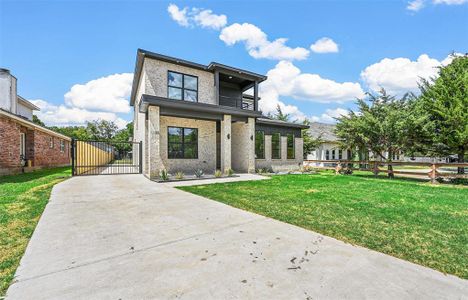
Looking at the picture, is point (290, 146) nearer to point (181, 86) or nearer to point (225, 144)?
point (225, 144)

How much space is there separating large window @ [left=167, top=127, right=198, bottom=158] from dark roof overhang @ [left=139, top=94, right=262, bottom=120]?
211 centimetres

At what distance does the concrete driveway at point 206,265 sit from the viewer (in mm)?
2221

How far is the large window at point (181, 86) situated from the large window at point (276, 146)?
23.4 ft

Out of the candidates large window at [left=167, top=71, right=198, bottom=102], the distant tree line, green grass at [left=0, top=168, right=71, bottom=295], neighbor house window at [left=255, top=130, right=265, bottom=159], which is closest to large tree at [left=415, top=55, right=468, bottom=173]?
the distant tree line

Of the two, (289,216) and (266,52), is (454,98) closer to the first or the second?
(266,52)

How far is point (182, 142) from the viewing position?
47.3ft

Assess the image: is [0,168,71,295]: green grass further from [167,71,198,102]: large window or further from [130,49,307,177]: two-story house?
[167,71,198,102]: large window

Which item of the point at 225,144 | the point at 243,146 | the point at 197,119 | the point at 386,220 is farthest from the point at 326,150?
the point at 386,220

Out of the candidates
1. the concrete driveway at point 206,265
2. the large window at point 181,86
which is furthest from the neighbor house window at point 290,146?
the concrete driveway at point 206,265

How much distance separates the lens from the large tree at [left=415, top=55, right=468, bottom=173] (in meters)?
11.8

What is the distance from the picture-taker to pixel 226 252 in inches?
123

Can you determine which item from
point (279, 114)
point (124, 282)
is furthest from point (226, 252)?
point (279, 114)

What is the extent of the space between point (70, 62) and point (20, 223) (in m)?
13.9

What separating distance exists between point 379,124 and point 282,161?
7.23m
